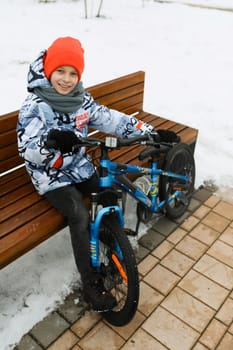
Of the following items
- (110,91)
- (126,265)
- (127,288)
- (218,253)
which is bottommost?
(218,253)

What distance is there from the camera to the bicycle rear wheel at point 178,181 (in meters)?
3.14

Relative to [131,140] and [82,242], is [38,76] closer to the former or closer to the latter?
[131,140]

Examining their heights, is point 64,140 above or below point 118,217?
above

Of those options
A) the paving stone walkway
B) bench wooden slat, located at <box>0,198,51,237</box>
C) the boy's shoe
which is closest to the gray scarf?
bench wooden slat, located at <box>0,198,51,237</box>

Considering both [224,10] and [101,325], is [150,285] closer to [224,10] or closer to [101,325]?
[101,325]

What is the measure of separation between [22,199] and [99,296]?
2.91ft

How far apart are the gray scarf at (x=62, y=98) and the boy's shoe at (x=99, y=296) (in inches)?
46.2

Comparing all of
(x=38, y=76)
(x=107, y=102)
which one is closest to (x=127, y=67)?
(x=107, y=102)

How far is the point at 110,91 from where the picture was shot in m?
3.54

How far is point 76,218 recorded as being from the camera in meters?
2.42

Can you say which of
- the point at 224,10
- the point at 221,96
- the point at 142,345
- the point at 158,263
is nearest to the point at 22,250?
the point at 142,345

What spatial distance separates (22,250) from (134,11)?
30.8 feet

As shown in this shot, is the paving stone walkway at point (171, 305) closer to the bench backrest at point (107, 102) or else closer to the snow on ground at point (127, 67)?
the snow on ground at point (127, 67)

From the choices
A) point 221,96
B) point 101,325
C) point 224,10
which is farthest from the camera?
point 224,10
